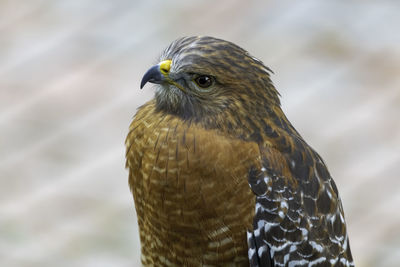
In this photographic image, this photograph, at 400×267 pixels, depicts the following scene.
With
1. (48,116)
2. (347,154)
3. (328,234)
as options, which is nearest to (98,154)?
(48,116)

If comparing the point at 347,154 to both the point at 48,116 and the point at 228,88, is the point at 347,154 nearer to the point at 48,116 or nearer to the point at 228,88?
the point at 48,116

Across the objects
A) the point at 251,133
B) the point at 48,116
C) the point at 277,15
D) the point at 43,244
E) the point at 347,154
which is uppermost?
the point at 277,15

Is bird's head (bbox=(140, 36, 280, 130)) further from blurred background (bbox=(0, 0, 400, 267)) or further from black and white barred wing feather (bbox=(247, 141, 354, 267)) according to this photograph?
blurred background (bbox=(0, 0, 400, 267))

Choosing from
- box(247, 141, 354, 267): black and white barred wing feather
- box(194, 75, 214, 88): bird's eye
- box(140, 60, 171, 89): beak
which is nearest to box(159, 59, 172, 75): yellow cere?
box(140, 60, 171, 89): beak

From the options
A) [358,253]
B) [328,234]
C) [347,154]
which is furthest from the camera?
[347,154]

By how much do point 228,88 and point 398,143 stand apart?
4.95 meters

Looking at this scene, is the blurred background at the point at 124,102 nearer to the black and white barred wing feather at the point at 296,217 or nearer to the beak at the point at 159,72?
the black and white barred wing feather at the point at 296,217

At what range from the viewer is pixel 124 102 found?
415 inches

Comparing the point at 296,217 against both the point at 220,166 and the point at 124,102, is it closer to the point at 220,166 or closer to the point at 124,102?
the point at 220,166

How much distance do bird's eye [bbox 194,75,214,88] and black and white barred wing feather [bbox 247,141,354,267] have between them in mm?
521

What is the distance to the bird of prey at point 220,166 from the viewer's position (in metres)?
5.38

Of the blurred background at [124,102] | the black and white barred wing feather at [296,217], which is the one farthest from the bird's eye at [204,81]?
the blurred background at [124,102]

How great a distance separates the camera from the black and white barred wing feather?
5469mm

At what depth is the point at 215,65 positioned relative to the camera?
A: 5348 millimetres
